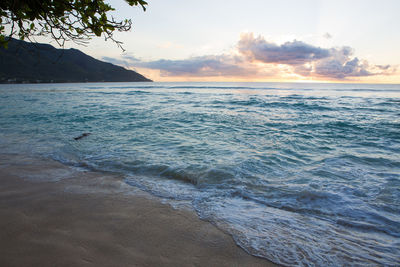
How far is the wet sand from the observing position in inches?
96.1

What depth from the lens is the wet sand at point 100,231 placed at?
2441 millimetres

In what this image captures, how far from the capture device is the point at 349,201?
14.2 ft

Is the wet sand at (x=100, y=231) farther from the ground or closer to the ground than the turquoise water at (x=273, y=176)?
farther from the ground

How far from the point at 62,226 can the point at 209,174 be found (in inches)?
137

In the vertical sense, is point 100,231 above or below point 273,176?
above

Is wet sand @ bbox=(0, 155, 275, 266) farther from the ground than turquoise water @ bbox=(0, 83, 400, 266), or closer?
farther from the ground

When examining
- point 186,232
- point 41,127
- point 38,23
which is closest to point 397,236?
point 186,232

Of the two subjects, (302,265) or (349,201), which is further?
(349,201)

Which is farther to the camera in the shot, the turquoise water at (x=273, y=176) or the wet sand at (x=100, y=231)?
the turquoise water at (x=273, y=176)

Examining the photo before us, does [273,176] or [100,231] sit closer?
[100,231]

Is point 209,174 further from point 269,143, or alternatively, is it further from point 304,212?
point 269,143

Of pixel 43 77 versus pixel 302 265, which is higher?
pixel 43 77

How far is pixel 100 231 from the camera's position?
9.71ft

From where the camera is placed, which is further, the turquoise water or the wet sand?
the turquoise water
